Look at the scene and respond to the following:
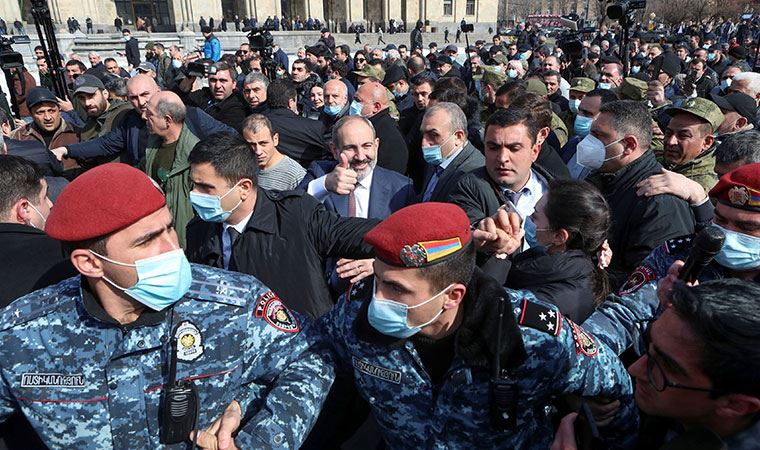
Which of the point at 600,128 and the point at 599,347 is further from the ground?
→ the point at 600,128

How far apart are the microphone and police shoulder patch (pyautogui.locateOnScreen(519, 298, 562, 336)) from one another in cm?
60

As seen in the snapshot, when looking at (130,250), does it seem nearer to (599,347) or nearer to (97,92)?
(599,347)

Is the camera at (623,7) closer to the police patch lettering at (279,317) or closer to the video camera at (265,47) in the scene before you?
the video camera at (265,47)

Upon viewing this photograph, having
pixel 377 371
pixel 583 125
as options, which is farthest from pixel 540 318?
pixel 583 125

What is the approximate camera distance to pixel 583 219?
2348 millimetres

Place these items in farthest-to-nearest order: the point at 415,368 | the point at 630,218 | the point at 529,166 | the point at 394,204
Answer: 1. the point at 394,204
2. the point at 529,166
3. the point at 630,218
4. the point at 415,368

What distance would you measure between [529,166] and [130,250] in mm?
2497

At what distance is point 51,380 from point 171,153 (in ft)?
9.67

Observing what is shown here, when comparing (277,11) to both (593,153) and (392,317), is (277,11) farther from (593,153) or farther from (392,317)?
(392,317)

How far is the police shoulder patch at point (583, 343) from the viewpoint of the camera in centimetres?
178

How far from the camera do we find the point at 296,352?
195 cm

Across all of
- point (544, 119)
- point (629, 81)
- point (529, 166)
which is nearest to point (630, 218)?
point (529, 166)

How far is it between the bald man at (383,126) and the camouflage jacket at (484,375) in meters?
3.12

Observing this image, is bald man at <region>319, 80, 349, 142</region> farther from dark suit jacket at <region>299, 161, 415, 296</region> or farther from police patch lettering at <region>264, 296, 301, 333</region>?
police patch lettering at <region>264, 296, 301, 333</region>
